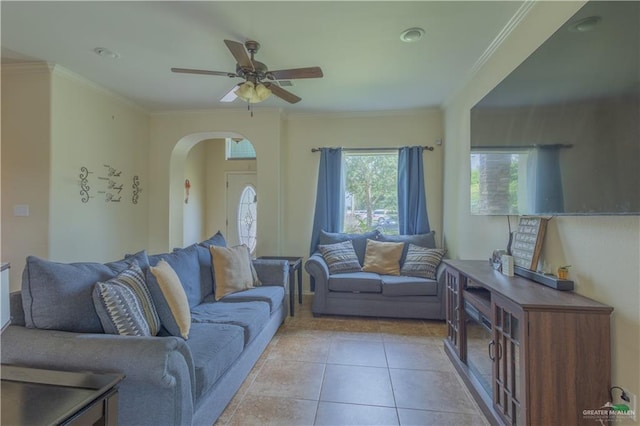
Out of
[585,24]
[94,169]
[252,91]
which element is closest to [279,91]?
[252,91]

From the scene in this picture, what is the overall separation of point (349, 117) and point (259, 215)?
6.40 feet

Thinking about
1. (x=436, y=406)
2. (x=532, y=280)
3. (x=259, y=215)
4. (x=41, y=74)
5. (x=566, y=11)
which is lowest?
(x=436, y=406)

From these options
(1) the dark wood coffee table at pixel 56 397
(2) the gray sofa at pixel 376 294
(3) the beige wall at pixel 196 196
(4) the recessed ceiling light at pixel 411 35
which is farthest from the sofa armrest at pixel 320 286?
(3) the beige wall at pixel 196 196

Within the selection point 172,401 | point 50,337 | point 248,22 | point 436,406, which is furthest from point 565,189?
point 50,337

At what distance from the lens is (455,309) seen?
256 cm

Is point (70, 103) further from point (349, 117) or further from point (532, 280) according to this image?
point (532, 280)

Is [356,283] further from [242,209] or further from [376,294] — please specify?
[242,209]

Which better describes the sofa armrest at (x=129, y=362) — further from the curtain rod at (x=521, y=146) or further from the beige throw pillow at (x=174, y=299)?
the curtain rod at (x=521, y=146)

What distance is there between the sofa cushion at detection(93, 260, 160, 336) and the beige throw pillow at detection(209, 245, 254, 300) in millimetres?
974

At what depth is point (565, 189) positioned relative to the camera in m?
1.58

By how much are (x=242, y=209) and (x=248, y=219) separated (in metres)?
0.24

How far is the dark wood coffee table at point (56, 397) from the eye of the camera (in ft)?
3.09

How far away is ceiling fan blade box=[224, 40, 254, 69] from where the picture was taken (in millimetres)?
2019

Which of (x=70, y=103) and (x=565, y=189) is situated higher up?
Answer: (x=70, y=103)
